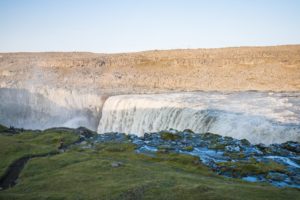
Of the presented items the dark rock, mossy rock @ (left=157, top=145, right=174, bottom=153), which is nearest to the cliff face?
mossy rock @ (left=157, top=145, right=174, bottom=153)

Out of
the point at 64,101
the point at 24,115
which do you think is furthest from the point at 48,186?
the point at 24,115

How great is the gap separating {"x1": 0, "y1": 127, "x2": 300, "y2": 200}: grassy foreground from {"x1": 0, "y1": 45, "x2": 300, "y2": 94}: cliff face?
131 feet

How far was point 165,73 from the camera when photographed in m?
77.0

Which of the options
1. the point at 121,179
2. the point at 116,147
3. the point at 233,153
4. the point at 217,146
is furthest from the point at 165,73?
the point at 121,179

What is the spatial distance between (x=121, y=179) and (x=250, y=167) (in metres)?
7.09

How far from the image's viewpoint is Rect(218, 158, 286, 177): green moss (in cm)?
1983

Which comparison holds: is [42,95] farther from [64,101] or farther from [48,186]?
[48,186]

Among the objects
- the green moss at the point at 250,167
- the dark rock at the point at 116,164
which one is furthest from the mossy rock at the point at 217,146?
the dark rock at the point at 116,164

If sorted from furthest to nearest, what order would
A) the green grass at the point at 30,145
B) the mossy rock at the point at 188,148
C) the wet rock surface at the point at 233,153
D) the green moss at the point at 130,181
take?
the mossy rock at the point at 188,148, the green grass at the point at 30,145, the wet rock surface at the point at 233,153, the green moss at the point at 130,181

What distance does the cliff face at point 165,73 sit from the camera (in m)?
65.2

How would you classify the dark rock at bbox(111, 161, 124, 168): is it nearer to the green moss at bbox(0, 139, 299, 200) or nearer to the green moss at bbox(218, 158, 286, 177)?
the green moss at bbox(0, 139, 299, 200)

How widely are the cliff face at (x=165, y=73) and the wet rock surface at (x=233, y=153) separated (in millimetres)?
33720

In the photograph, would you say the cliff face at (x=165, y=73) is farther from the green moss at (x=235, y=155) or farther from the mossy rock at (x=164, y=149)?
the green moss at (x=235, y=155)

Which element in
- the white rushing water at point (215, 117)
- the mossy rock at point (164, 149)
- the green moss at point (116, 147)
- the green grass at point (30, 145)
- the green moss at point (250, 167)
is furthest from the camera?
the white rushing water at point (215, 117)
